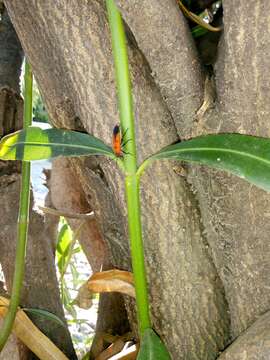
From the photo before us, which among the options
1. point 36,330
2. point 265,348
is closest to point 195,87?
point 265,348

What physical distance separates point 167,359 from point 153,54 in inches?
13.2

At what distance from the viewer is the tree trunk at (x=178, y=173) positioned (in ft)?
1.78

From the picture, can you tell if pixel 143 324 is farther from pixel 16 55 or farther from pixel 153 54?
pixel 16 55

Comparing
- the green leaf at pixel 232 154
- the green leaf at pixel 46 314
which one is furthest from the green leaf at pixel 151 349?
the green leaf at pixel 46 314

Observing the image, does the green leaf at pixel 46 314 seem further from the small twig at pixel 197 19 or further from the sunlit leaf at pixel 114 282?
the small twig at pixel 197 19

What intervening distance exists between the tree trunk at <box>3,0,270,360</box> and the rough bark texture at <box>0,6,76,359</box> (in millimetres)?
315

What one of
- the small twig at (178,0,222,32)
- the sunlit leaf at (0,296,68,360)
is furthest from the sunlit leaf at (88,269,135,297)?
the small twig at (178,0,222,32)

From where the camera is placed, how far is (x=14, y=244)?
35.4 inches

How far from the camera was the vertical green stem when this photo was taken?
20.7 inches

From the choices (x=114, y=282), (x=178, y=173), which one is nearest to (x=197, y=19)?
(x=178, y=173)

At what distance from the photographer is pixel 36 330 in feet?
2.63

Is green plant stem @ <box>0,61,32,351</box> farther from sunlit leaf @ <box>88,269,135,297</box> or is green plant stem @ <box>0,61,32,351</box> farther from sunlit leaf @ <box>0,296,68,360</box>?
sunlit leaf @ <box>88,269,135,297</box>

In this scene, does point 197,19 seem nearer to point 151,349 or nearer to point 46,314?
point 151,349

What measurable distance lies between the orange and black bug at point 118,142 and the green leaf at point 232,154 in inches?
1.2
